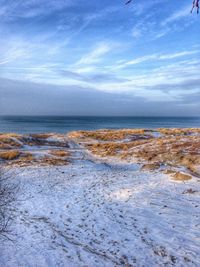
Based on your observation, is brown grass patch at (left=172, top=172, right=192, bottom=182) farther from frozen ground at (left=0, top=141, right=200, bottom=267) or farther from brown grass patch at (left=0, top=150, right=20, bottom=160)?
brown grass patch at (left=0, top=150, right=20, bottom=160)

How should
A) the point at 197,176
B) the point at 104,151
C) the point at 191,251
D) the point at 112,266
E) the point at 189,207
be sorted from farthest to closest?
the point at 104,151, the point at 197,176, the point at 189,207, the point at 191,251, the point at 112,266

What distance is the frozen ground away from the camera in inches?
513

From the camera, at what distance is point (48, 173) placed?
29.0 m

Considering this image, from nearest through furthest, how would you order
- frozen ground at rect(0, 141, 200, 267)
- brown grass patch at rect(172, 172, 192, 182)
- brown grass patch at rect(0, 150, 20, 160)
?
1. frozen ground at rect(0, 141, 200, 267)
2. brown grass patch at rect(172, 172, 192, 182)
3. brown grass patch at rect(0, 150, 20, 160)

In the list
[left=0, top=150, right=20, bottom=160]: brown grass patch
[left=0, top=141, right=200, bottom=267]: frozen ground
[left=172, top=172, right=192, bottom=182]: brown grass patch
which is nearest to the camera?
[left=0, top=141, right=200, bottom=267]: frozen ground

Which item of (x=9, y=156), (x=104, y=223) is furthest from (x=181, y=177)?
(x=9, y=156)

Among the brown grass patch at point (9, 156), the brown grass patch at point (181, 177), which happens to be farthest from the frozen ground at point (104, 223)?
the brown grass patch at point (9, 156)

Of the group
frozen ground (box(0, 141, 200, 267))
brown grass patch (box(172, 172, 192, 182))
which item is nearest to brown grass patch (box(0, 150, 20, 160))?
Answer: frozen ground (box(0, 141, 200, 267))

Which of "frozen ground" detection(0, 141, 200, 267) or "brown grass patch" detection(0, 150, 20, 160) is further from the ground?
"brown grass patch" detection(0, 150, 20, 160)

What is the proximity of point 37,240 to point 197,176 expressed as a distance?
58.4 ft

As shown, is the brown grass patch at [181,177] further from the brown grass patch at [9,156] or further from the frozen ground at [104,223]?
the brown grass patch at [9,156]

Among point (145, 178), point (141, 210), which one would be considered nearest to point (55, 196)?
point (141, 210)

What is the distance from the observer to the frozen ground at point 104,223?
1304 centimetres

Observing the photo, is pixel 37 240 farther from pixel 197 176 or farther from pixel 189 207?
pixel 197 176
